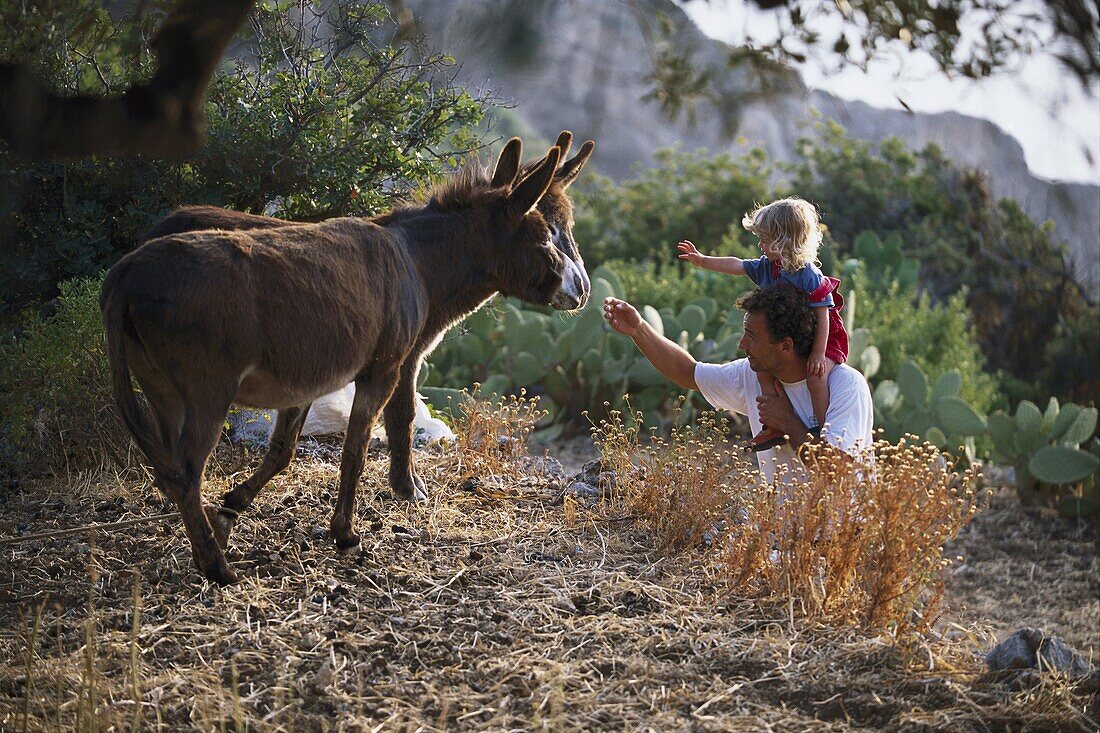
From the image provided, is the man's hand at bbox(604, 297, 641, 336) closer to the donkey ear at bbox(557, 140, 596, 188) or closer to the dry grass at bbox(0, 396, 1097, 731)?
the donkey ear at bbox(557, 140, 596, 188)

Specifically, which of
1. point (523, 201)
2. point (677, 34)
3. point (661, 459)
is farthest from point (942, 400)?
point (677, 34)

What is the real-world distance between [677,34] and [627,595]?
260 centimetres

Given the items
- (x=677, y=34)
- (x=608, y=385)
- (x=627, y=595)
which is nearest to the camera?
(x=677, y=34)

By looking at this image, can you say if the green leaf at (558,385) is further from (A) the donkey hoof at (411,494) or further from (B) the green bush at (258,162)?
(A) the donkey hoof at (411,494)

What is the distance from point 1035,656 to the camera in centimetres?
471

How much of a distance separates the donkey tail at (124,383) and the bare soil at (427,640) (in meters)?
0.47

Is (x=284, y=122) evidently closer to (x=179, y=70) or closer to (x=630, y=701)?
(x=179, y=70)

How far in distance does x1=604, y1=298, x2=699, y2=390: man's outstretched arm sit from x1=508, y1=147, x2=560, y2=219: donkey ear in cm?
66

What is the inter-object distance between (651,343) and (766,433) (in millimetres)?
788

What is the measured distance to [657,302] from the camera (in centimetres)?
1270

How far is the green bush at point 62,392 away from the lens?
609 cm

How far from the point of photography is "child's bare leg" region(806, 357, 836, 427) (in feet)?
18.9

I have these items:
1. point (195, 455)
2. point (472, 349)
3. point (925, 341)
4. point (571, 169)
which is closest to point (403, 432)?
point (195, 455)

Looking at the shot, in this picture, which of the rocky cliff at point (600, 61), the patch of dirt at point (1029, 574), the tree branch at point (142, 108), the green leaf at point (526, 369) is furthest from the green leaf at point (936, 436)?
the tree branch at point (142, 108)
